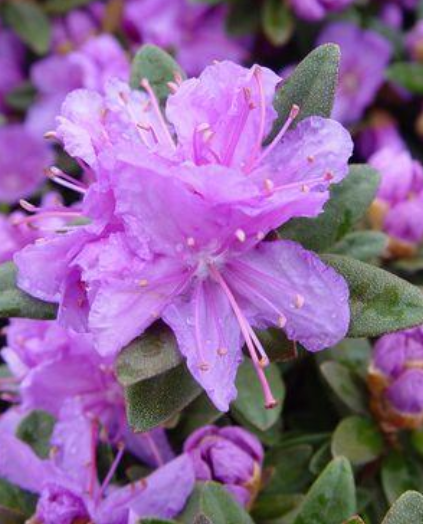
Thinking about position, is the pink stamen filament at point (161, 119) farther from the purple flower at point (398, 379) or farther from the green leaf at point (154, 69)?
the purple flower at point (398, 379)

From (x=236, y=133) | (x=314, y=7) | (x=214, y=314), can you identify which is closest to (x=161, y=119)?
(x=236, y=133)

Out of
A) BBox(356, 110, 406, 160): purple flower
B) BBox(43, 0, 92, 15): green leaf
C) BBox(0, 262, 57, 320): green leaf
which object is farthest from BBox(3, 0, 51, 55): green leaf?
Result: BBox(0, 262, 57, 320): green leaf

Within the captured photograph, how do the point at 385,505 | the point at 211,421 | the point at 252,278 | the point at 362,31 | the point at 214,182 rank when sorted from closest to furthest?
the point at 214,182, the point at 252,278, the point at 211,421, the point at 385,505, the point at 362,31

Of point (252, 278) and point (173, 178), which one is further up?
point (173, 178)

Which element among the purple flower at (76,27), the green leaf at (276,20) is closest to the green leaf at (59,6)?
the purple flower at (76,27)

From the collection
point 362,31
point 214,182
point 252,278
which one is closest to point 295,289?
point 252,278

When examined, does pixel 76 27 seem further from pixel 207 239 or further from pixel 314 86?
pixel 207 239

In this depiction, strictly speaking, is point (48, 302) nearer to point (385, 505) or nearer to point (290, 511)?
point (290, 511)
